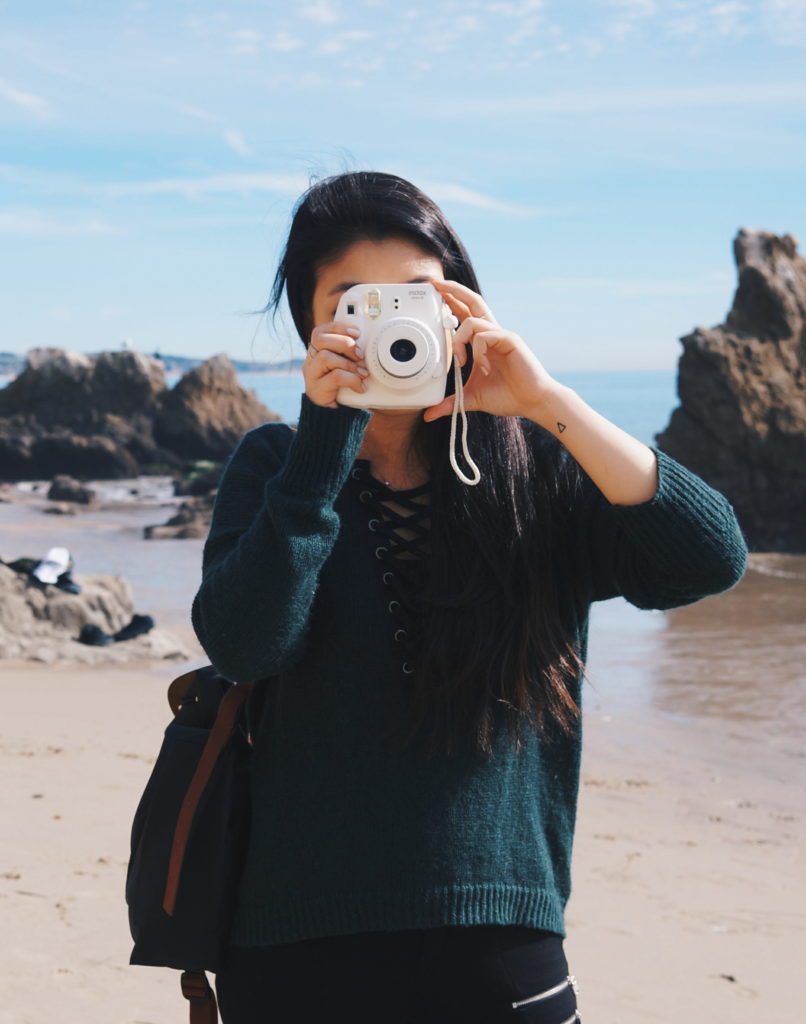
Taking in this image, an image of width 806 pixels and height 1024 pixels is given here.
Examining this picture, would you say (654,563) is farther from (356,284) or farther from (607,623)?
(607,623)

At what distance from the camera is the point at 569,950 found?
390cm

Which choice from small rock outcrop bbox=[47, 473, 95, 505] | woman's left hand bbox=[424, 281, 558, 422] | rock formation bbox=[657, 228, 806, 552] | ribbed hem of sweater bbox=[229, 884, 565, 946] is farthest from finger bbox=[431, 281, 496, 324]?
small rock outcrop bbox=[47, 473, 95, 505]

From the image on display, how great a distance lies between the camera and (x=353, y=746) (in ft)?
5.18

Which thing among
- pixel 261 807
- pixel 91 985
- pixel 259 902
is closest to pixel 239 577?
pixel 261 807

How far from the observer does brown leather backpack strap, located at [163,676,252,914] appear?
5.13ft

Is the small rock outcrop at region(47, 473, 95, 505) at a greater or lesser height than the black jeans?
lesser

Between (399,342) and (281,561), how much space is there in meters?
0.33

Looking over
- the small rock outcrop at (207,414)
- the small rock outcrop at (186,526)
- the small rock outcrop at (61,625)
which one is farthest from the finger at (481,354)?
A: the small rock outcrop at (207,414)

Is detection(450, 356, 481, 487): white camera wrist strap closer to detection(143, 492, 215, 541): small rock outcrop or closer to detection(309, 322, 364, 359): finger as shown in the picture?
detection(309, 322, 364, 359): finger

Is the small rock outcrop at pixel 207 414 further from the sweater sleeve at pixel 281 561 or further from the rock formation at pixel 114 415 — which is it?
the sweater sleeve at pixel 281 561

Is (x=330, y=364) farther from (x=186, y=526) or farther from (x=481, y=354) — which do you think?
(x=186, y=526)

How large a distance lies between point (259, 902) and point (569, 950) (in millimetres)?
2597

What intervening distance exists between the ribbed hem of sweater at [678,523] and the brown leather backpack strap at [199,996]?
82 centimetres

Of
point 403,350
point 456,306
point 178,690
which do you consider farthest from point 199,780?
point 456,306
